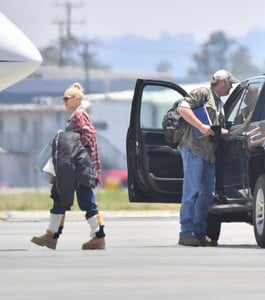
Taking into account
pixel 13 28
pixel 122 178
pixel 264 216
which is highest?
pixel 13 28

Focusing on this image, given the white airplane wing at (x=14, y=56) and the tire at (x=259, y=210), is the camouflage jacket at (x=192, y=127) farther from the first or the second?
the white airplane wing at (x=14, y=56)

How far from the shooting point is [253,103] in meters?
17.5

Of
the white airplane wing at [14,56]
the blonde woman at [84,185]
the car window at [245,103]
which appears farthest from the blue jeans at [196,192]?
the white airplane wing at [14,56]

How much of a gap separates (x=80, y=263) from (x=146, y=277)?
171 cm

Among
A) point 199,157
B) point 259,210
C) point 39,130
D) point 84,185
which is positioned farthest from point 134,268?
point 39,130

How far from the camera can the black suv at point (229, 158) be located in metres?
17.1

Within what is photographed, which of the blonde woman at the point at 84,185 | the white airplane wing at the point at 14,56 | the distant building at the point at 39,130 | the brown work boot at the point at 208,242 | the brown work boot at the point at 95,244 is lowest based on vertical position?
the distant building at the point at 39,130

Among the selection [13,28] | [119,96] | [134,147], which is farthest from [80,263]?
[119,96]

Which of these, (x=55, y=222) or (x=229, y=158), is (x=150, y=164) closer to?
(x=229, y=158)

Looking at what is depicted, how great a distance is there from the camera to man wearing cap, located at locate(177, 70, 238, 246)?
17.4 metres

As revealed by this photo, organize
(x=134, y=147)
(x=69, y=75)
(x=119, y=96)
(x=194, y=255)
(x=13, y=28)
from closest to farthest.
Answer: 1. (x=194, y=255)
2. (x=134, y=147)
3. (x=13, y=28)
4. (x=119, y=96)
5. (x=69, y=75)

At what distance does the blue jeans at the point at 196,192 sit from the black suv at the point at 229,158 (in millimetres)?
189

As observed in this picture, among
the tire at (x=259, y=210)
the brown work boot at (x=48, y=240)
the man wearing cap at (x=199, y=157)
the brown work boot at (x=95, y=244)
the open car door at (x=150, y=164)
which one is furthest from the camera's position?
the open car door at (x=150, y=164)

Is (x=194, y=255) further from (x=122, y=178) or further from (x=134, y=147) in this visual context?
(x=122, y=178)
